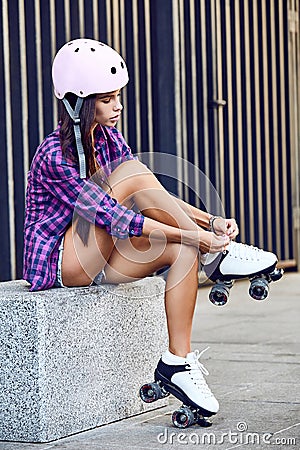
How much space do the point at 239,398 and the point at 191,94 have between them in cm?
429

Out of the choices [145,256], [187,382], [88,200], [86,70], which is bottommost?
[187,382]

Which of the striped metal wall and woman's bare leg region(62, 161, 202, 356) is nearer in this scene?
woman's bare leg region(62, 161, 202, 356)

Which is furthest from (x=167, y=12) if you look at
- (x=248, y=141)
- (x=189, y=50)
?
(x=248, y=141)

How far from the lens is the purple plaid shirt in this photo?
360cm

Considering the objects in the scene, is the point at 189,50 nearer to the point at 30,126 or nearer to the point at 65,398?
the point at 30,126

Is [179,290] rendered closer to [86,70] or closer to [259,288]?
[259,288]

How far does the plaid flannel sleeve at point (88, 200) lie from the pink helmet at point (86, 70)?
0.83 ft

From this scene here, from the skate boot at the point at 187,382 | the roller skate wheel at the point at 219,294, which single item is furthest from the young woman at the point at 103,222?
the roller skate wheel at the point at 219,294

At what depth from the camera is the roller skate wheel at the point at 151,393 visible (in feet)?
12.0

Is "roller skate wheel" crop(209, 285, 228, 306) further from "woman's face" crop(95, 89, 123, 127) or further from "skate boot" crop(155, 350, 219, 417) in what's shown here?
"woman's face" crop(95, 89, 123, 127)

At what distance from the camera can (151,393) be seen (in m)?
3.66

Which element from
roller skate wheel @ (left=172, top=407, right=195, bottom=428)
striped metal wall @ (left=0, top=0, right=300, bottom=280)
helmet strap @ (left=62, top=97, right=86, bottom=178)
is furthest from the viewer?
striped metal wall @ (left=0, top=0, right=300, bottom=280)
